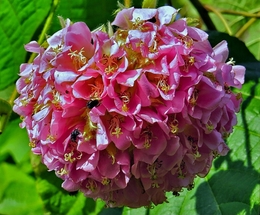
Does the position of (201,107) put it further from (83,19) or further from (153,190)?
(83,19)

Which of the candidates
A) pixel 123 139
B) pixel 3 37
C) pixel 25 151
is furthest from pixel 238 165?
pixel 25 151

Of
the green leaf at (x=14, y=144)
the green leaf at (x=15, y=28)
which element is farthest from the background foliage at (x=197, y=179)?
the green leaf at (x=14, y=144)

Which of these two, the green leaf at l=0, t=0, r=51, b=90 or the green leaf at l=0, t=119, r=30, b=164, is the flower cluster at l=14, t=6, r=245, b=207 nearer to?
the green leaf at l=0, t=0, r=51, b=90

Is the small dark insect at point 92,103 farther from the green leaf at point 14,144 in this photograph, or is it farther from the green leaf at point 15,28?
the green leaf at point 14,144

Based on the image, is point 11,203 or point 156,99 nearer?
point 156,99

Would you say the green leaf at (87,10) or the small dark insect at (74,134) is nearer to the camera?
the small dark insect at (74,134)

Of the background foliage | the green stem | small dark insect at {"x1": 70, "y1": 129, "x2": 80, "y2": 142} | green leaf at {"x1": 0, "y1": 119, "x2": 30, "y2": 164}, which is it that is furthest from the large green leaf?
green leaf at {"x1": 0, "y1": 119, "x2": 30, "y2": 164}

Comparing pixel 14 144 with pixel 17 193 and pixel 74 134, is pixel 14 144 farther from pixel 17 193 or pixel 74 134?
pixel 74 134
